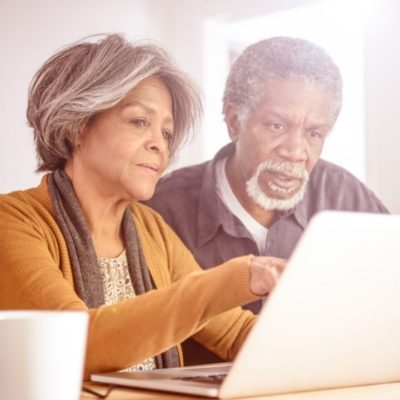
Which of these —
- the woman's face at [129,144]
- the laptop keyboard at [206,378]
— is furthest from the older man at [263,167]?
the laptop keyboard at [206,378]

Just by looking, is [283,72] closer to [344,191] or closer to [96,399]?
[344,191]

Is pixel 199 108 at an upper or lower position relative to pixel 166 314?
upper

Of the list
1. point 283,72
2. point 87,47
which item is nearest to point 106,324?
point 87,47

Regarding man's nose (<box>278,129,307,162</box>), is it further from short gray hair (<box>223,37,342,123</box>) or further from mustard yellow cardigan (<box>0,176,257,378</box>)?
mustard yellow cardigan (<box>0,176,257,378</box>)

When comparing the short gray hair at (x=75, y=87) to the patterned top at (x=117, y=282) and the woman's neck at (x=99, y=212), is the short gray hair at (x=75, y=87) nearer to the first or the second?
the woman's neck at (x=99, y=212)

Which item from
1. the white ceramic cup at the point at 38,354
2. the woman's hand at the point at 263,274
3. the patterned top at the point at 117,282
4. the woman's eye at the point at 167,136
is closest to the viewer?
the white ceramic cup at the point at 38,354

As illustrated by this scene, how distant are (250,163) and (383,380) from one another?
673mm

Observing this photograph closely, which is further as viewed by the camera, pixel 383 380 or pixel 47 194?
pixel 47 194

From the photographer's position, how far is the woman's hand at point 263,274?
43.5 inches

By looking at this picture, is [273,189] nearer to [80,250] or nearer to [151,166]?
[151,166]

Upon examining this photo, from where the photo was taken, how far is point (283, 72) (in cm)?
180

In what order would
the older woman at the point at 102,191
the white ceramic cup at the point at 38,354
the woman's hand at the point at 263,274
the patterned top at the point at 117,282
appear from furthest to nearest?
the patterned top at the point at 117,282 → the older woman at the point at 102,191 → the woman's hand at the point at 263,274 → the white ceramic cup at the point at 38,354

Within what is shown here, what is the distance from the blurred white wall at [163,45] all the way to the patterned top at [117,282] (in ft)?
0.60

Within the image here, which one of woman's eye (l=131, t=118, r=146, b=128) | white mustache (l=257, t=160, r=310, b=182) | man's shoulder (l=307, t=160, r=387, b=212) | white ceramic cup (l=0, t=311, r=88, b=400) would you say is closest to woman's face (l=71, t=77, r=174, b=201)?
woman's eye (l=131, t=118, r=146, b=128)
